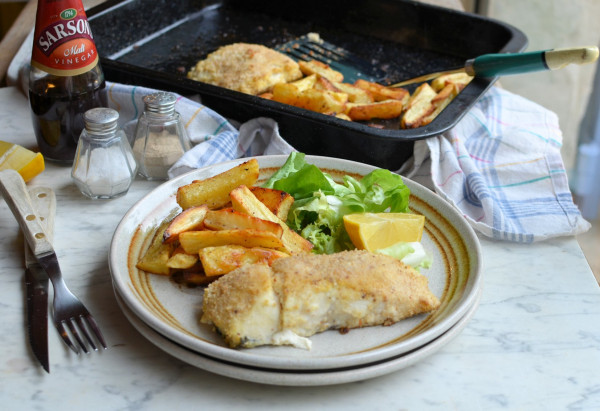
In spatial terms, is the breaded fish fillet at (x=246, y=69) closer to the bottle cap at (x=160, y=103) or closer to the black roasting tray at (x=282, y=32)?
the black roasting tray at (x=282, y=32)

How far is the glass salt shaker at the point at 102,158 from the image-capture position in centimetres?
170

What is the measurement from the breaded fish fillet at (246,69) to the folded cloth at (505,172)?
64 cm

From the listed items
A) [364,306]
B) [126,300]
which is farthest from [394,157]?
[126,300]

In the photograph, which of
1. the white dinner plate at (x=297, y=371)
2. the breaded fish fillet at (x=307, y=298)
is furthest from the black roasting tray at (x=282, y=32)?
the white dinner plate at (x=297, y=371)

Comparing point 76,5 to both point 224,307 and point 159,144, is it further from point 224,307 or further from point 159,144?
point 224,307

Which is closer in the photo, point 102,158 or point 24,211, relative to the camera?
point 24,211

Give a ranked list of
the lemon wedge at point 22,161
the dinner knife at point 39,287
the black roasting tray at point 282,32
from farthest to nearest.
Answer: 1. the black roasting tray at point 282,32
2. the lemon wedge at point 22,161
3. the dinner knife at point 39,287

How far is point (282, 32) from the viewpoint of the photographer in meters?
2.88

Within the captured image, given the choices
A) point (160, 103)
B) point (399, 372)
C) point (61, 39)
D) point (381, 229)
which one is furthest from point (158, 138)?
point (399, 372)

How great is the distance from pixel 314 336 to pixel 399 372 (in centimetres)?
17

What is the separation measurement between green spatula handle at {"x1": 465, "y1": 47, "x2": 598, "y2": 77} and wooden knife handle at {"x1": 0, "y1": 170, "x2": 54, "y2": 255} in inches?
52.1

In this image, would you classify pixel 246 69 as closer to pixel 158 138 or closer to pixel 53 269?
pixel 158 138

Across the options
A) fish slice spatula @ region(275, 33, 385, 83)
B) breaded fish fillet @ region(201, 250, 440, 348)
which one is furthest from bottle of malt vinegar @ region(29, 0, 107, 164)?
A: fish slice spatula @ region(275, 33, 385, 83)

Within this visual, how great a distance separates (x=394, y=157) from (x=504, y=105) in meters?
0.56
